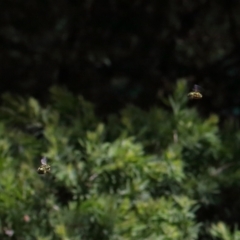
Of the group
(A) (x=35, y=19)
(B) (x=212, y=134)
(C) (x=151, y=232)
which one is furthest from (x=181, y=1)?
(C) (x=151, y=232)

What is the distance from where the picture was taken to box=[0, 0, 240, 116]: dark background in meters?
3.12

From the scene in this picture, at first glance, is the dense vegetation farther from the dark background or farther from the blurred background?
the dark background

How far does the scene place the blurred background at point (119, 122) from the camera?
2.00 m

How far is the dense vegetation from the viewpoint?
197cm

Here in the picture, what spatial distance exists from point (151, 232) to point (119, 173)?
195mm

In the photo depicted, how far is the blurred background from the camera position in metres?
2.00

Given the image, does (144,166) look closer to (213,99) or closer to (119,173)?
(119,173)

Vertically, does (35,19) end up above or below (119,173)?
above

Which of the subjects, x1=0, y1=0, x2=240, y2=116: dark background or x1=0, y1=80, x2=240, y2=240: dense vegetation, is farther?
x1=0, y1=0, x2=240, y2=116: dark background

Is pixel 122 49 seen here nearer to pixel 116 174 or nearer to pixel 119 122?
pixel 119 122

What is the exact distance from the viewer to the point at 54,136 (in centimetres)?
216

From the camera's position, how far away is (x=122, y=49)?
10.7ft

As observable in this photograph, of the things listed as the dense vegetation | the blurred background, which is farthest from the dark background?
the dense vegetation

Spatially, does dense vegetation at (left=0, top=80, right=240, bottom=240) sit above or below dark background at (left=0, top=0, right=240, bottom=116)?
below
